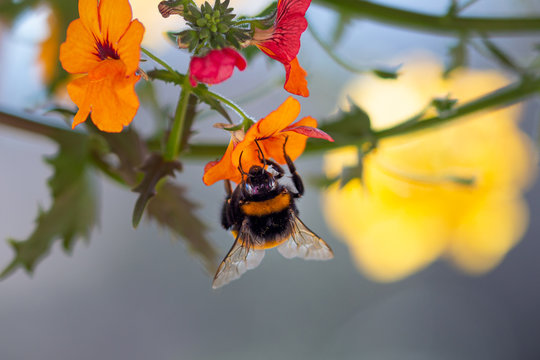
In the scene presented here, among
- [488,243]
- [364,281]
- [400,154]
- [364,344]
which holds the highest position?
[400,154]

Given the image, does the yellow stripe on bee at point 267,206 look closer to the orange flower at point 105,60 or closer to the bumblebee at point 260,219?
the bumblebee at point 260,219

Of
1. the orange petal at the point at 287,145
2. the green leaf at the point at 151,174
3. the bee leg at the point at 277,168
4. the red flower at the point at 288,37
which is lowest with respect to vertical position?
the bee leg at the point at 277,168

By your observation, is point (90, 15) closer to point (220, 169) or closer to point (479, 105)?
point (220, 169)

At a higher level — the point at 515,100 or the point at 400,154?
the point at 515,100

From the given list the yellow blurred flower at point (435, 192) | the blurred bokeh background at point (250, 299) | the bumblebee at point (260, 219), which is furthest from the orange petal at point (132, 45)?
the blurred bokeh background at point (250, 299)

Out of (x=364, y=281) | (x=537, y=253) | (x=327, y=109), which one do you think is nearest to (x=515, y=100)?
(x=327, y=109)

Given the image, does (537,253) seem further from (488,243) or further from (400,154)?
(400,154)

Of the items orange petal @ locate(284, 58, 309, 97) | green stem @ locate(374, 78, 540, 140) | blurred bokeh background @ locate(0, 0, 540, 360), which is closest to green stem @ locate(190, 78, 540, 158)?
green stem @ locate(374, 78, 540, 140)
